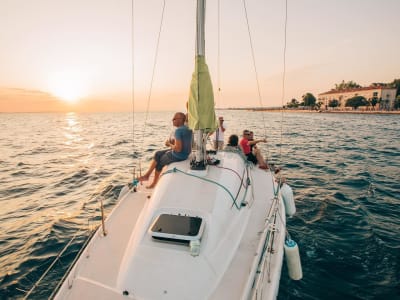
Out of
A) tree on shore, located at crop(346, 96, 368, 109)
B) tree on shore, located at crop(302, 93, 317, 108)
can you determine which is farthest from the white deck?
tree on shore, located at crop(302, 93, 317, 108)

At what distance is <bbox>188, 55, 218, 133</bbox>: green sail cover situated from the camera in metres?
4.45

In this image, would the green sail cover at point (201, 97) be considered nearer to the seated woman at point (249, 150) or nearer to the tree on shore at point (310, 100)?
the seated woman at point (249, 150)

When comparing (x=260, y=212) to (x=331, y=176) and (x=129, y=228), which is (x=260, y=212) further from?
(x=331, y=176)

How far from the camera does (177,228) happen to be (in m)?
3.16


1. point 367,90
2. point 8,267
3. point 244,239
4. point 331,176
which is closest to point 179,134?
point 244,239

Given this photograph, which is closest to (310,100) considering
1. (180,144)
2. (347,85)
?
(347,85)

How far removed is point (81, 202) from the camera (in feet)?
25.9

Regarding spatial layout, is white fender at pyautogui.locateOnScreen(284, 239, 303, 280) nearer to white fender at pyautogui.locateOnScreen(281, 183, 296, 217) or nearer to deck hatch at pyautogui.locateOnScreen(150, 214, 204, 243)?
deck hatch at pyautogui.locateOnScreen(150, 214, 204, 243)

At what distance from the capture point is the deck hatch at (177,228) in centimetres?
305

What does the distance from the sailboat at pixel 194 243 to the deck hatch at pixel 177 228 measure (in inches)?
0.5

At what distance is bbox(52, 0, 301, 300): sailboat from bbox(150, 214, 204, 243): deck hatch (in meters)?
0.01

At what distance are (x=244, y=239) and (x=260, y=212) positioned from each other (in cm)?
101

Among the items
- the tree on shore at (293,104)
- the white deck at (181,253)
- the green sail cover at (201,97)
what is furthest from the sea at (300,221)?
the tree on shore at (293,104)

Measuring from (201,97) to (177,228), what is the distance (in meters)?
2.42
